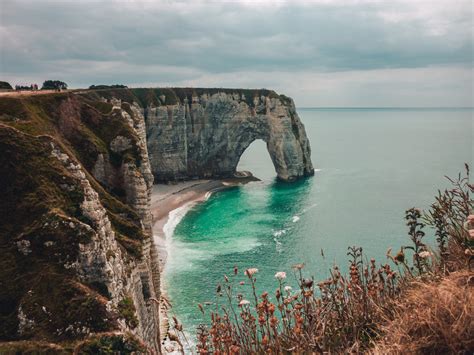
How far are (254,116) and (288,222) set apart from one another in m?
53.9

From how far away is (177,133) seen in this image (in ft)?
405

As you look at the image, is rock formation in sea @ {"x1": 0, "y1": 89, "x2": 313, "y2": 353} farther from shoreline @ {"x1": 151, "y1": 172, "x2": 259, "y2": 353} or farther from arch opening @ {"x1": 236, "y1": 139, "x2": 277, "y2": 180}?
arch opening @ {"x1": 236, "y1": 139, "x2": 277, "y2": 180}

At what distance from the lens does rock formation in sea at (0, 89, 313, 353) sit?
23.8 m

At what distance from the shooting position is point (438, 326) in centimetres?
642

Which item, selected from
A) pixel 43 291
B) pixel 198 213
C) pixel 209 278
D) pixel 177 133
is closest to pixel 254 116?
pixel 177 133

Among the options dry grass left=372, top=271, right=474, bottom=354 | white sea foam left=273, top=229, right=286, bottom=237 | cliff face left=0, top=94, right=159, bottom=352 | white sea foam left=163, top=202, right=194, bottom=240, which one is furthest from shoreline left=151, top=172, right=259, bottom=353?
dry grass left=372, top=271, right=474, bottom=354

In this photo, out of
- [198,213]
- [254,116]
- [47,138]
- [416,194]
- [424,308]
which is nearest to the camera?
[424,308]

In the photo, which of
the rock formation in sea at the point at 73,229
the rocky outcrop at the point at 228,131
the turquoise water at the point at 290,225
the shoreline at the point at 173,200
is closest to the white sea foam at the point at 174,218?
the shoreline at the point at 173,200

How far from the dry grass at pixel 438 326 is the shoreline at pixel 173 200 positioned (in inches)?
2040

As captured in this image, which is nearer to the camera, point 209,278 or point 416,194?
point 209,278

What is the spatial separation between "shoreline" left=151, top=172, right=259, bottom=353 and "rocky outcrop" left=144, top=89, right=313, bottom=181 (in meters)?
5.76

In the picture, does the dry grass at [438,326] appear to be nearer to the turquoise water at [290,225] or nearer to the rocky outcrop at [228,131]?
the turquoise water at [290,225]

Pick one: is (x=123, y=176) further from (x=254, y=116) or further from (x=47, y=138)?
(x=254, y=116)

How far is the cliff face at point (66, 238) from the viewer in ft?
78.5
